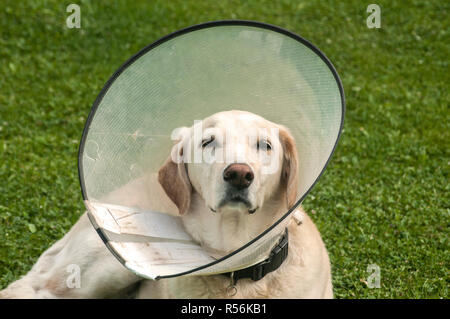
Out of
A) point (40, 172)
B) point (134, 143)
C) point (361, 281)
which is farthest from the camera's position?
point (40, 172)

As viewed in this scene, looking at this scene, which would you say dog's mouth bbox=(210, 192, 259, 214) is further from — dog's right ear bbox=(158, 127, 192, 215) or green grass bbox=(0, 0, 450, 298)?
green grass bbox=(0, 0, 450, 298)

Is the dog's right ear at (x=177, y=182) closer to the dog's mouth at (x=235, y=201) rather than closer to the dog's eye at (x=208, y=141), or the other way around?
the dog's eye at (x=208, y=141)

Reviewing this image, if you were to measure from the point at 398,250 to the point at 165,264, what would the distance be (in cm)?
235

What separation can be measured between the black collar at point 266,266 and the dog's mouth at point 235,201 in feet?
1.30

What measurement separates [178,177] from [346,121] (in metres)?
3.73

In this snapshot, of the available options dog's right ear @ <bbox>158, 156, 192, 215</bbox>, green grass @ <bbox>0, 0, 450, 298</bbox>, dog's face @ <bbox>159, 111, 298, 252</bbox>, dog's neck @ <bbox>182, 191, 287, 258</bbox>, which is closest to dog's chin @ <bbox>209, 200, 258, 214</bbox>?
dog's face @ <bbox>159, 111, 298, 252</bbox>

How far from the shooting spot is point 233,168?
2322mm

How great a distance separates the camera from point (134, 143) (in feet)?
9.08

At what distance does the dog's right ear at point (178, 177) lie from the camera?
9.26ft

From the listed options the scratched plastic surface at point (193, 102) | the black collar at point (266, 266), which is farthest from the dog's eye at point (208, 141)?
the black collar at point (266, 266)

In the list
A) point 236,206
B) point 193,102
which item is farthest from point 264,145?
point 193,102

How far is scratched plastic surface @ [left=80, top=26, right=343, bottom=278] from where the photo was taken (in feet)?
8.05
